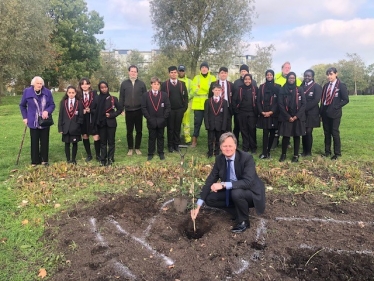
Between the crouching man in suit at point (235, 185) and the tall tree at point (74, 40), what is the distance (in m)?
33.2

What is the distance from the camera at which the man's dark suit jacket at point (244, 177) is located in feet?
15.3

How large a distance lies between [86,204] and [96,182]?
3.59 ft

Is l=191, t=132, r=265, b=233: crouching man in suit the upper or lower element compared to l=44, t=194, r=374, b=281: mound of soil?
upper

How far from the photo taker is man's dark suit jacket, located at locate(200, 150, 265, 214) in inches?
183

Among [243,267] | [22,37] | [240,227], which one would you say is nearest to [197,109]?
[240,227]

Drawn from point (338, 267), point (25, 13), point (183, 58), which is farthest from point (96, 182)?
point (25, 13)

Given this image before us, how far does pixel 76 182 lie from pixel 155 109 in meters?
2.66

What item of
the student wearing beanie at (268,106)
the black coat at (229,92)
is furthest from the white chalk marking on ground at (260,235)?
the black coat at (229,92)

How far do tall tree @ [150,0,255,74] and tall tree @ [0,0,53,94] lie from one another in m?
8.90

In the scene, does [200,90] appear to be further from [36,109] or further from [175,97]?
[36,109]

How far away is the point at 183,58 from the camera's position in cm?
2336

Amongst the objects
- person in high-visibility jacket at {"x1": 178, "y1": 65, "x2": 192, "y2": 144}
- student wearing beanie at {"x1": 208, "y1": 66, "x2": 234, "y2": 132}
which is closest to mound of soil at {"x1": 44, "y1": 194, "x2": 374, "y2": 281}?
student wearing beanie at {"x1": 208, "y1": 66, "x2": 234, "y2": 132}

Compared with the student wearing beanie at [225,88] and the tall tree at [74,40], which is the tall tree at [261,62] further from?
the student wearing beanie at [225,88]

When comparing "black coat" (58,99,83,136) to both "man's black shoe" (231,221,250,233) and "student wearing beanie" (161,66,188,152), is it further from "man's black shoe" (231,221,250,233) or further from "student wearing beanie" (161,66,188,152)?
"man's black shoe" (231,221,250,233)
